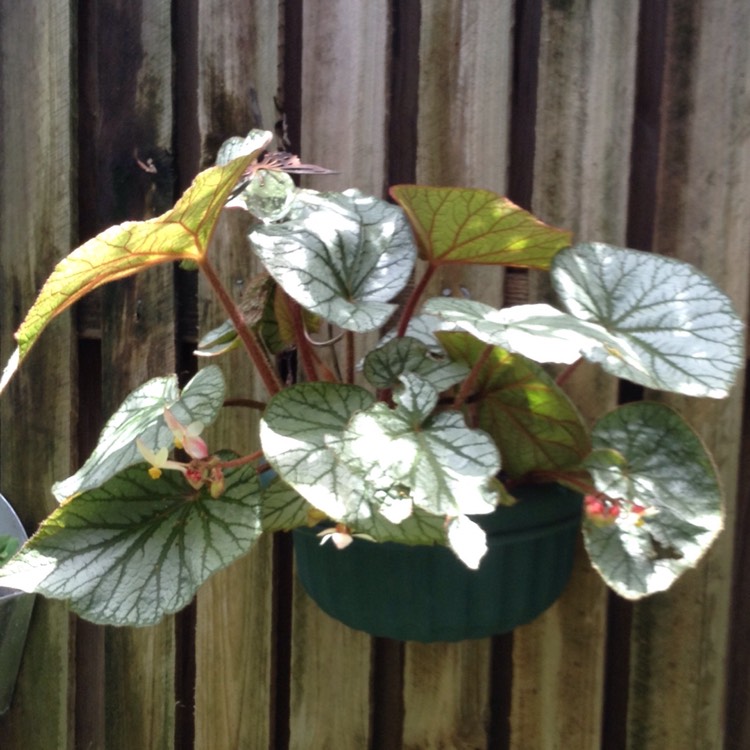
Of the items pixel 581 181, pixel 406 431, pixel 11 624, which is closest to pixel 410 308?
pixel 406 431

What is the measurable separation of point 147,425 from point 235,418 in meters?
0.42

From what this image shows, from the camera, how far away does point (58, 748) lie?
4.42ft

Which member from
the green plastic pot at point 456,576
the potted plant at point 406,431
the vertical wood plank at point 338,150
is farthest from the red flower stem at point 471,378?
the vertical wood plank at point 338,150

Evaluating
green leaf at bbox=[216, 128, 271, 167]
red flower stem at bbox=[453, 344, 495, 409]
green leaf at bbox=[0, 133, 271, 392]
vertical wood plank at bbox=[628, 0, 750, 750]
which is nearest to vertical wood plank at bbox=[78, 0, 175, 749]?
green leaf at bbox=[216, 128, 271, 167]

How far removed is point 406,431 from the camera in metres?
0.61

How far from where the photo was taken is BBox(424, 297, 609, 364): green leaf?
54cm

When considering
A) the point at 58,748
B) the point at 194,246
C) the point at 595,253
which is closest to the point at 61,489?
the point at 194,246

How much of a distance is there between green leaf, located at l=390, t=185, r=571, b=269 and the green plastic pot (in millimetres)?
234

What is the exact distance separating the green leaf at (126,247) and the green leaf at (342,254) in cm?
5

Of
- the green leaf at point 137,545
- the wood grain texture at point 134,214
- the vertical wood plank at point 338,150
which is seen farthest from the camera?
the wood grain texture at point 134,214

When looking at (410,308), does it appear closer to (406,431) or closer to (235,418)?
(406,431)

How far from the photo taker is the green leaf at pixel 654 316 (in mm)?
604

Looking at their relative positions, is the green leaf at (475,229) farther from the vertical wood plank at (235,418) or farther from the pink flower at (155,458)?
the vertical wood plank at (235,418)

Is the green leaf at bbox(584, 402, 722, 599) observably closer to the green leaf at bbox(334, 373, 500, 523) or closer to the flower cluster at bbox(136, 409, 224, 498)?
the green leaf at bbox(334, 373, 500, 523)
